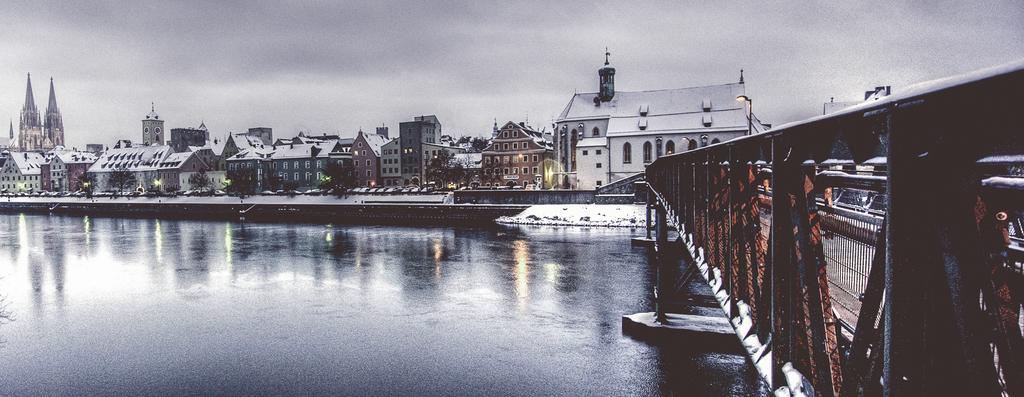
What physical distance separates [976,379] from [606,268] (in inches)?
1091

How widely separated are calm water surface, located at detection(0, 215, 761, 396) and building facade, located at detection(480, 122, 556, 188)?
2162 inches

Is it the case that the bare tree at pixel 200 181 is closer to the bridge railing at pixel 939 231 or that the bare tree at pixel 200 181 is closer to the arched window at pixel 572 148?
the arched window at pixel 572 148

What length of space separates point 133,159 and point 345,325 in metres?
144

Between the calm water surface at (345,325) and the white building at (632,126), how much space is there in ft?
142

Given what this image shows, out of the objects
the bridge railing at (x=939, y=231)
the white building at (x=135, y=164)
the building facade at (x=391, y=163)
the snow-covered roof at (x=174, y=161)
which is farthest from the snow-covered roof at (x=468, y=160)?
the bridge railing at (x=939, y=231)

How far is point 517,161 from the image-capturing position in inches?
3738

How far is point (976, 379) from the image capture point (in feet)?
6.91

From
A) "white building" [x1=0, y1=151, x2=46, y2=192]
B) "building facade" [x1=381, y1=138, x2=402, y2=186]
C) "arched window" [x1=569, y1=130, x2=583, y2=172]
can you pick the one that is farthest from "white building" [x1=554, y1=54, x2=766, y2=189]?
"white building" [x1=0, y1=151, x2=46, y2=192]

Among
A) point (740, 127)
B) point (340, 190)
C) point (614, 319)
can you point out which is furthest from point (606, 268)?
point (340, 190)

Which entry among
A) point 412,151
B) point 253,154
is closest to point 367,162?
point 412,151

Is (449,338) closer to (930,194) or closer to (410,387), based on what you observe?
(410,387)

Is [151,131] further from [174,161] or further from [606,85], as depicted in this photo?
[606,85]

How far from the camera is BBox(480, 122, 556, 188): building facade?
93875 mm

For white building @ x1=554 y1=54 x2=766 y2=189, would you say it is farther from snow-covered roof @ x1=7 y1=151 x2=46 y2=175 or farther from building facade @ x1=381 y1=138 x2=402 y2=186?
snow-covered roof @ x1=7 y1=151 x2=46 y2=175
